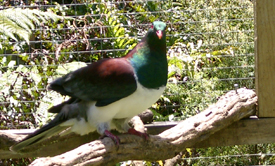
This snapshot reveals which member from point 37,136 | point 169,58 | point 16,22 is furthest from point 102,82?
point 169,58

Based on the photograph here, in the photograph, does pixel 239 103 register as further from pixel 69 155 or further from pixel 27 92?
pixel 27 92

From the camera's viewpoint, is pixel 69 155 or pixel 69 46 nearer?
pixel 69 155

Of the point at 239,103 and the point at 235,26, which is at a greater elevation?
the point at 235,26

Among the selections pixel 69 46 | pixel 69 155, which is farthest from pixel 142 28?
pixel 69 155

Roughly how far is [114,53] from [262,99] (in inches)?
78.8

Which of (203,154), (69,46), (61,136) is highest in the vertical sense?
(69,46)

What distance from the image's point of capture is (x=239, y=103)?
2.78 metres

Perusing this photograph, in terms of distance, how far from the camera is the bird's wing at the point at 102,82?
2492mm

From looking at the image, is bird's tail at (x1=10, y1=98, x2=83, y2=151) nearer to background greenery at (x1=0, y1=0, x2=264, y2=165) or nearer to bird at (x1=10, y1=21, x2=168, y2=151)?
bird at (x1=10, y1=21, x2=168, y2=151)

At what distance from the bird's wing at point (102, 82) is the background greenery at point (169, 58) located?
2.77 feet

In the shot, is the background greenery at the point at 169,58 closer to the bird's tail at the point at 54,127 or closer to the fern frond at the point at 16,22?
the fern frond at the point at 16,22

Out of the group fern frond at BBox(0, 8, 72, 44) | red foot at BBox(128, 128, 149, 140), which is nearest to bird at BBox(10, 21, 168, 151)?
red foot at BBox(128, 128, 149, 140)

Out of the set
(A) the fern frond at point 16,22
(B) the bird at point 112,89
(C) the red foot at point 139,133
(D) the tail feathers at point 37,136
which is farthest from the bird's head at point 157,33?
(A) the fern frond at point 16,22

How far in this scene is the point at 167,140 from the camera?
2.54 m
